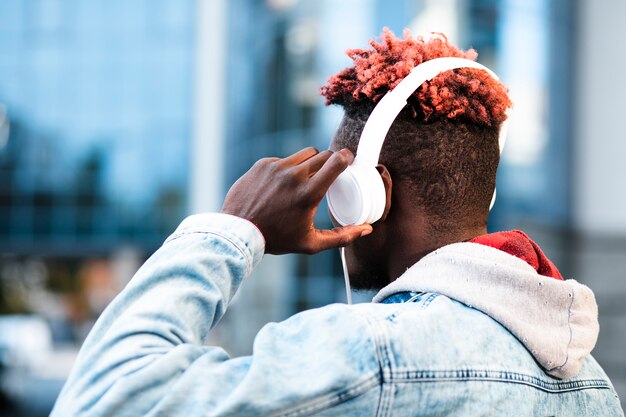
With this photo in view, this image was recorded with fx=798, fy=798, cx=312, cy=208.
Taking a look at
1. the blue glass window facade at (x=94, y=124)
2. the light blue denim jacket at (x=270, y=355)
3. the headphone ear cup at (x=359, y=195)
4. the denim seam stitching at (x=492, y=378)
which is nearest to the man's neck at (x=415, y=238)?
the headphone ear cup at (x=359, y=195)

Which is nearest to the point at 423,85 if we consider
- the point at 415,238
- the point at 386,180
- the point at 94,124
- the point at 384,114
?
the point at 384,114

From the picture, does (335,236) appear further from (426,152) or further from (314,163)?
(426,152)

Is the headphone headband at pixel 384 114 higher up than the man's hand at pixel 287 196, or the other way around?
the headphone headband at pixel 384 114

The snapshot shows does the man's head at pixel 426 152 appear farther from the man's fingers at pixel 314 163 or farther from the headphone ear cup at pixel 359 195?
the man's fingers at pixel 314 163

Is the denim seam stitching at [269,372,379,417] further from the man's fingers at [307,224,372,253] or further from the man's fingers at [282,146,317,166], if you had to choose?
the man's fingers at [282,146,317,166]

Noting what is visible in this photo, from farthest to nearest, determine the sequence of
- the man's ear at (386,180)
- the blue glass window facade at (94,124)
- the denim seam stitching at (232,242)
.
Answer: the blue glass window facade at (94,124)
the man's ear at (386,180)
the denim seam stitching at (232,242)

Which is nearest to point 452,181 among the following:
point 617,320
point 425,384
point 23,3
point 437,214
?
point 437,214

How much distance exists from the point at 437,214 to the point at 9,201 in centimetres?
3378

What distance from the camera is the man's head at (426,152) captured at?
1.81 m

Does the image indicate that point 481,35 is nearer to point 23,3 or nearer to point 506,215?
point 506,215

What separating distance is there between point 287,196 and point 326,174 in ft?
0.29

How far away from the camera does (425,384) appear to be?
1475mm

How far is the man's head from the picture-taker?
5.95 ft

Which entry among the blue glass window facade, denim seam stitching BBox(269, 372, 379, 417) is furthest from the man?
the blue glass window facade
